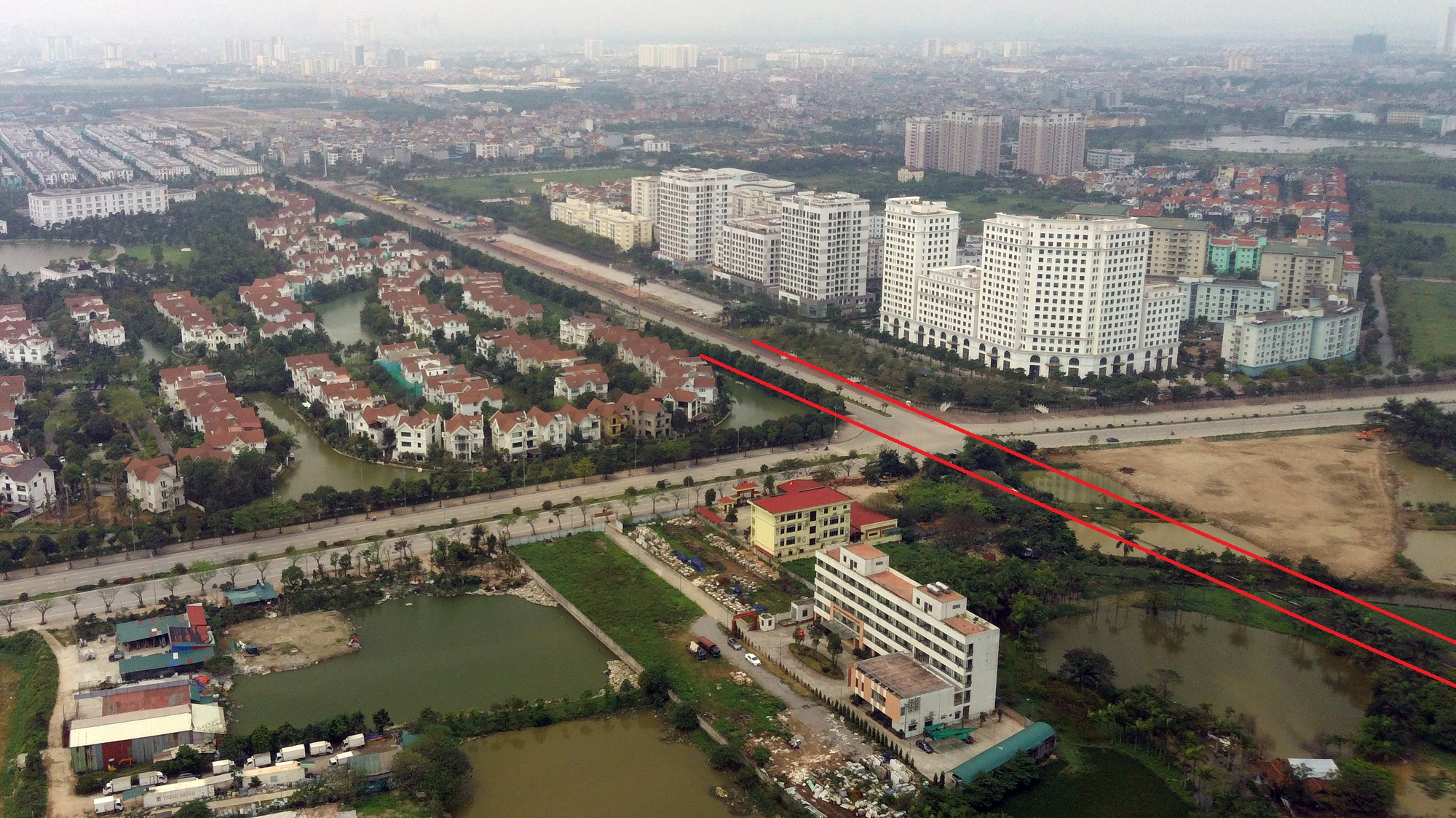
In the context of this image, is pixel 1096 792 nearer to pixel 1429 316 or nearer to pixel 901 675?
pixel 901 675

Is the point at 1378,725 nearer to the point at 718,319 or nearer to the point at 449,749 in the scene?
the point at 449,749

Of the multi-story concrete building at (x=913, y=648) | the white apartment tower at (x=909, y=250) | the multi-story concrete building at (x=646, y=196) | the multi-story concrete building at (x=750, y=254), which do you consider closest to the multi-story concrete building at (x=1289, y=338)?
the white apartment tower at (x=909, y=250)

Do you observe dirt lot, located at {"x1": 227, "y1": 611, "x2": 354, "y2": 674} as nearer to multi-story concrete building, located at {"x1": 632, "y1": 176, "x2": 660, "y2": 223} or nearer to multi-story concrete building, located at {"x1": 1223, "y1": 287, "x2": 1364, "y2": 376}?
multi-story concrete building, located at {"x1": 1223, "y1": 287, "x2": 1364, "y2": 376}

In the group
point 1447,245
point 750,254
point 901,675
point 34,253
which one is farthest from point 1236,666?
point 34,253

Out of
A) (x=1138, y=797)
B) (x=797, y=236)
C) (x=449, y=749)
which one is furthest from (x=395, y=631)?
(x=797, y=236)

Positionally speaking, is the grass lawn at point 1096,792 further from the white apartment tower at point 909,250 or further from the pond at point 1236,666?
the white apartment tower at point 909,250

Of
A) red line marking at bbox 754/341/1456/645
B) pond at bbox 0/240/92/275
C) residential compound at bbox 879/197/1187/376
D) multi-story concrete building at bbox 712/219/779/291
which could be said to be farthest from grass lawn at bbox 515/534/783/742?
pond at bbox 0/240/92/275
